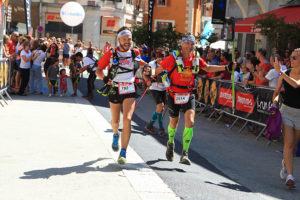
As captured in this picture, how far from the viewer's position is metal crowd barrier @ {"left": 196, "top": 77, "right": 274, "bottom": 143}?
35.1 ft

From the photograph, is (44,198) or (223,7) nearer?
(44,198)

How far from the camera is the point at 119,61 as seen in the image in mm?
6867

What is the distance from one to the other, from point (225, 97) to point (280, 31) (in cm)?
443

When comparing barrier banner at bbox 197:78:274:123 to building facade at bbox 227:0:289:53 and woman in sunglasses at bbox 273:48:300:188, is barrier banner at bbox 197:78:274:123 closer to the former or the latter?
woman in sunglasses at bbox 273:48:300:188

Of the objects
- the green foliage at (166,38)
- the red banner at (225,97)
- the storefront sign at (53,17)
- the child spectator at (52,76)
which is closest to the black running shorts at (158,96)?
the red banner at (225,97)

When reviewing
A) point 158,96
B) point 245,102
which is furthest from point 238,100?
point 158,96

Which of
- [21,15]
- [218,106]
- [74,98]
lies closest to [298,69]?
[218,106]

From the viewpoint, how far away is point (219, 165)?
7.96m

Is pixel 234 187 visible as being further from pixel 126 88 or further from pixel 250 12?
pixel 250 12

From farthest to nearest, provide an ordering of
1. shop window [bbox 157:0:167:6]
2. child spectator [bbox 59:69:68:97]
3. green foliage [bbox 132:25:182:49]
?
shop window [bbox 157:0:167:6] → green foliage [bbox 132:25:182:49] → child spectator [bbox 59:69:68:97]

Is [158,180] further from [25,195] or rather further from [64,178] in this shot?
[25,195]

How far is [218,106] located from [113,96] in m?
6.41

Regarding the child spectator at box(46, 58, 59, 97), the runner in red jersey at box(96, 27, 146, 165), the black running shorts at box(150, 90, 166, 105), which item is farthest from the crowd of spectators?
the runner in red jersey at box(96, 27, 146, 165)

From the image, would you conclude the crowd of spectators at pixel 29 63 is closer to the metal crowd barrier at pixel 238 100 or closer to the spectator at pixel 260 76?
the metal crowd barrier at pixel 238 100
